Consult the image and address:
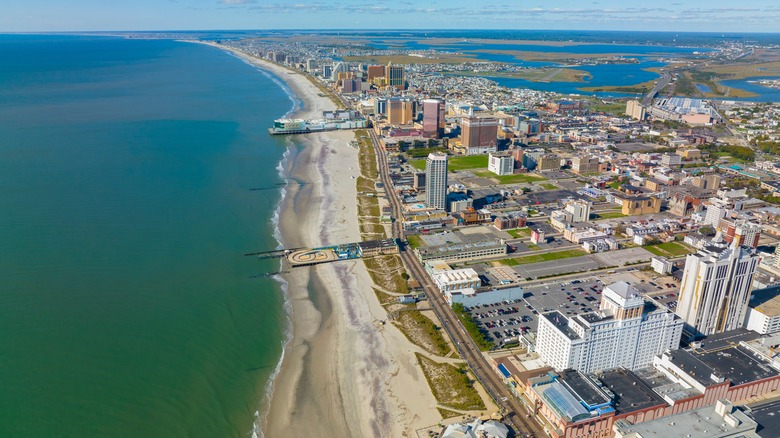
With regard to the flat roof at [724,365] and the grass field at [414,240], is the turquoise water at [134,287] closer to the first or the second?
the grass field at [414,240]

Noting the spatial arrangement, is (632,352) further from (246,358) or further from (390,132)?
(390,132)

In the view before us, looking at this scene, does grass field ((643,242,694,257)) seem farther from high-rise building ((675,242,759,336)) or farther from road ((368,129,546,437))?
road ((368,129,546,437))

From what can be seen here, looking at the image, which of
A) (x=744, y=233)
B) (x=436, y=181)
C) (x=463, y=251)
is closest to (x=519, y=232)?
(x=463, y=251)

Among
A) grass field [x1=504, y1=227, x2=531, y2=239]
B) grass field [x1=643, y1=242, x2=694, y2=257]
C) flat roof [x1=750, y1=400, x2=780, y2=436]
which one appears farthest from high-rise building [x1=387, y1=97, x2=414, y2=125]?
flat roof [x1=750, y1=400, x2=780, y2=436]

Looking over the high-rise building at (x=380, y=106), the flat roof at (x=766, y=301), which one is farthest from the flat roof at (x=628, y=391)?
the high-rise building at (x=380, y=106)

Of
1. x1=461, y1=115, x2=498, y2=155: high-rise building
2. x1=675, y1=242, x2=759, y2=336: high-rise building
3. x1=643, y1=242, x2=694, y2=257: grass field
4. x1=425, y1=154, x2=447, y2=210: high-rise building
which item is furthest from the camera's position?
x1=461, y1=115, x2=498, y2=155: high-rise building

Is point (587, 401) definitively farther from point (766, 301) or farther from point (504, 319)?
point (766, 301)
